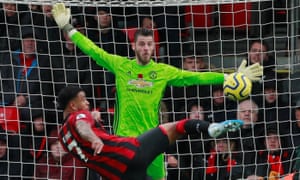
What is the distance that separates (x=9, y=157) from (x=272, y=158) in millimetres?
3163

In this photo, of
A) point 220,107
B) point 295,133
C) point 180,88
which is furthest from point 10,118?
point 295,133

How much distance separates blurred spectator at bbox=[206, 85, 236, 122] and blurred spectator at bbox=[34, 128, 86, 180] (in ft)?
5.56

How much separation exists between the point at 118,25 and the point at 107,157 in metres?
3.16

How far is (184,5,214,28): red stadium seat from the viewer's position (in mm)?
10176

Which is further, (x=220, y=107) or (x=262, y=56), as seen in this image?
(x=220, y=107)

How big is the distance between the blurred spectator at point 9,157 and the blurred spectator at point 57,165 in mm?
254

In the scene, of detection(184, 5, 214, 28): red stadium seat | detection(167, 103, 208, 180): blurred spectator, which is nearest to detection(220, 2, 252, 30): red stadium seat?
detection(184, 5, 214, 28): red stadium seat

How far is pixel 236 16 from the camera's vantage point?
10.1m

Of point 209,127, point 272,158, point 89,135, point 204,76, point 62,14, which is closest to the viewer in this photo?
point 209,127

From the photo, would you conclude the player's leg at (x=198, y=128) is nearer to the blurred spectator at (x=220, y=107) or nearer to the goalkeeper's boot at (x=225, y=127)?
the goalkeeper's boot at (x=225, y=127)

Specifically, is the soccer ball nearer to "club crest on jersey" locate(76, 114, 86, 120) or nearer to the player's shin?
the player's shin

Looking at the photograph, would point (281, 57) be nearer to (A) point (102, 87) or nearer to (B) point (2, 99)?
(A) point (102, 87)

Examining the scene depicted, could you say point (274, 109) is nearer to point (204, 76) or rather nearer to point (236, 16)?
point (236, 16)

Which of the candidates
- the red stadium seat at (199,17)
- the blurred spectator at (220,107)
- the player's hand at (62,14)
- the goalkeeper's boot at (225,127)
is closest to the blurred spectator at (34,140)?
the player's hand at (62,14)
